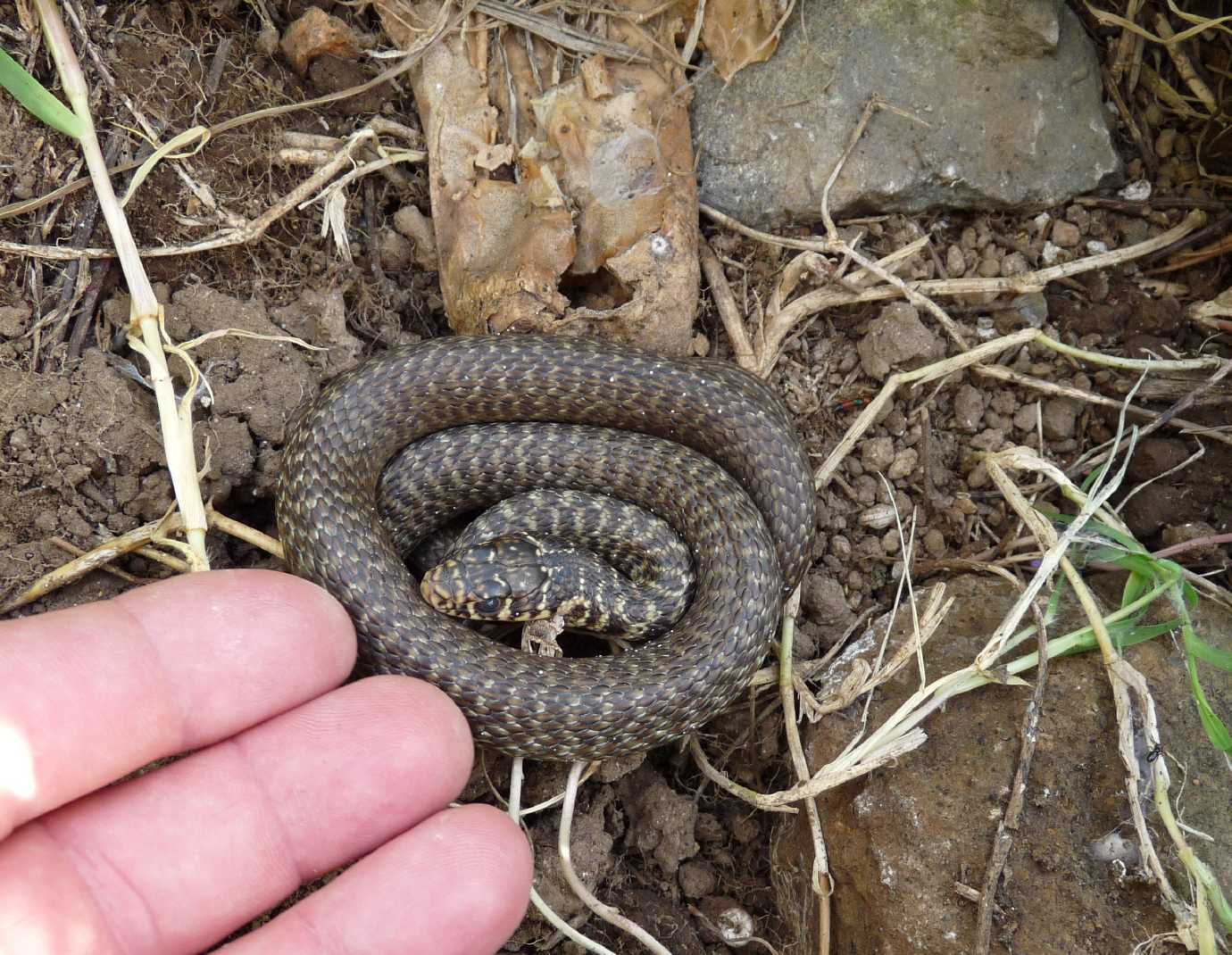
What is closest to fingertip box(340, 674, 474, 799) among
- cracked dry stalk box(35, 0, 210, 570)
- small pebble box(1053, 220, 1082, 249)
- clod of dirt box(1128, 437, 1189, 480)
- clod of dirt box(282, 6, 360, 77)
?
cracked dry stalk box(35, 0, 210, 570)

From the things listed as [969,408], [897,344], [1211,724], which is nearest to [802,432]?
[897,344]

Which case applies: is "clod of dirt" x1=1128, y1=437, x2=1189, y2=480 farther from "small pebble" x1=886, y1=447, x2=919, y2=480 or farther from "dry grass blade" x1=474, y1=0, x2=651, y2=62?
"dry grass blade" x1=474, y1=0, x2=651, y2=62

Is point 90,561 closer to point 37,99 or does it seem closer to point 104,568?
point 104,568

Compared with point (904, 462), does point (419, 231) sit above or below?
above

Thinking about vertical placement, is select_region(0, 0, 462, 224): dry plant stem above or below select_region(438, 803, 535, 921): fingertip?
above

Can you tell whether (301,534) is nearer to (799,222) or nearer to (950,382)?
(799,222)

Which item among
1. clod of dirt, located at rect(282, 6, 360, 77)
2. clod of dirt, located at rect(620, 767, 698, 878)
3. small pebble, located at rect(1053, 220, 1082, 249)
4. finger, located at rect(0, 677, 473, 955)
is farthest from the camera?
small pebble, located at rect(1053, 220, 1082, 249)

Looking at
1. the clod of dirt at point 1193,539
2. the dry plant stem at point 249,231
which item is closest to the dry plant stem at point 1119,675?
the clod of dirt at point 1193,539

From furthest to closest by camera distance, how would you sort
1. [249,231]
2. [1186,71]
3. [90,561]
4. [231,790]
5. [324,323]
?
[1186,71]
[324,323]
[249,231]
[90,561]
[231,790]
